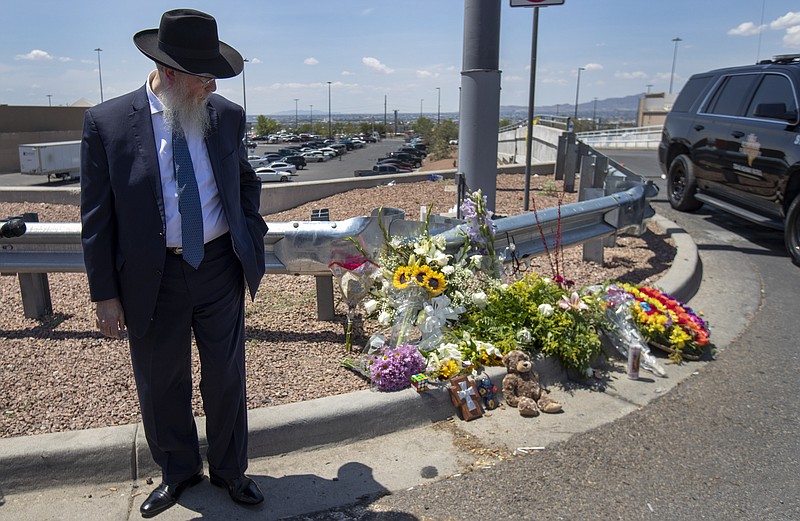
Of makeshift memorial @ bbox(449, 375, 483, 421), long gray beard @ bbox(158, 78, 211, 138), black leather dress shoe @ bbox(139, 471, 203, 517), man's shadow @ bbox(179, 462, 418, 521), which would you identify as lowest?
man's shadow @ bbox(179, 462, 418, 521)

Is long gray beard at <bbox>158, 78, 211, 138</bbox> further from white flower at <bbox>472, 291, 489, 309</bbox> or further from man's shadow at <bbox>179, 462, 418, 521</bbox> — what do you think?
white flower at <bbox>472, 291, 489, 309</bbox>

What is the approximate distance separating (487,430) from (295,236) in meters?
1.95

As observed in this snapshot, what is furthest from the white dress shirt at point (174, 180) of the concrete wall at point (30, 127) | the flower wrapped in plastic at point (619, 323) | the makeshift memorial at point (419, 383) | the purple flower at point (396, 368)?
the concrete wall at point (30, 127)

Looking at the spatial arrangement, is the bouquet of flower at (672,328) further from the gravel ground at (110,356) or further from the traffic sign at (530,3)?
the traffic sign at (530,3)

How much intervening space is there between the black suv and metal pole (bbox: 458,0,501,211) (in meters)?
3.58

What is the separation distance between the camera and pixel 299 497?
312cm

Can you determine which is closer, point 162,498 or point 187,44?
point 187,44

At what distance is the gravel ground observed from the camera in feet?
12.1

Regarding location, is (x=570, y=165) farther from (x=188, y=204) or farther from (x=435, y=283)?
(x=188, y=204)

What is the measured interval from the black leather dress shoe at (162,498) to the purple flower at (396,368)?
121cm

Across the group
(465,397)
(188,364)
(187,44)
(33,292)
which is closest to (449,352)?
(465,397)

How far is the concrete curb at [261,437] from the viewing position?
10.3 feet

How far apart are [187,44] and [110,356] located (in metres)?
2.49

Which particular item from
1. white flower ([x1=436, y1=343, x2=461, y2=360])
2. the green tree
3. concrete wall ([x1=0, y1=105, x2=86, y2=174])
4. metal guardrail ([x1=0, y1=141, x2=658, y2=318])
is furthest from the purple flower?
the green tree
